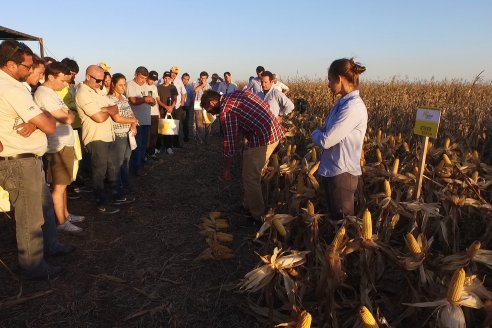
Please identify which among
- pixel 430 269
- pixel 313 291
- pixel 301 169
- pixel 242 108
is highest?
pixel 242 108

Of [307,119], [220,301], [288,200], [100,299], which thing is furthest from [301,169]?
[307,119]

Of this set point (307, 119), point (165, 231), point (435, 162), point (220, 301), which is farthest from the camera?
point (307, 119)

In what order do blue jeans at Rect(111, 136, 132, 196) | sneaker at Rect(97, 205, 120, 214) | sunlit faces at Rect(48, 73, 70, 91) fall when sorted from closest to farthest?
sunlit faces at Rect(48, 73, 70, 91) < sneaker at Rect(97, 205, 120, 214) < blue jeans at Rect(111, 136, 132, 196)

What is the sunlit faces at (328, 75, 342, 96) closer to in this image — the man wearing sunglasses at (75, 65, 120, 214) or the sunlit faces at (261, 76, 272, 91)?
the man wearing sunglasses at (75, 65, 120, 214)

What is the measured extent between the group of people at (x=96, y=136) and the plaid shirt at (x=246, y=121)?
0.4 inches

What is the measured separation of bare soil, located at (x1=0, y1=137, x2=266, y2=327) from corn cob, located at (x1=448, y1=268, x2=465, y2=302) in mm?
1425

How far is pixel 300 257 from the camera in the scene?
234 centimetres

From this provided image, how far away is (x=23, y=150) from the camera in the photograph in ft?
9.93

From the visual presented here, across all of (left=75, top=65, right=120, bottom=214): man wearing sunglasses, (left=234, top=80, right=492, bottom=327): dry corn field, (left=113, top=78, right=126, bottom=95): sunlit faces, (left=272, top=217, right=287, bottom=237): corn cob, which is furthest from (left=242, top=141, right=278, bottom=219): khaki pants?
(left=113, top=78, right=126, bottom=95): sunlit faces

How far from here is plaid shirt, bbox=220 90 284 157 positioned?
4.05 m

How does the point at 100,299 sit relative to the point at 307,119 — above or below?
below

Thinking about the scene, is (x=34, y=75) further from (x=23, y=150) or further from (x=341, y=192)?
(x=341, y=192)

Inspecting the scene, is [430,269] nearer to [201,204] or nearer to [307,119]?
[201,204]

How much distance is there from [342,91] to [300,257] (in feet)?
4.38
